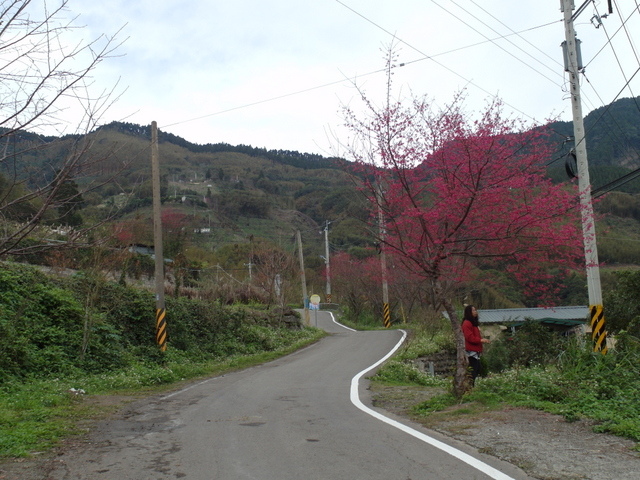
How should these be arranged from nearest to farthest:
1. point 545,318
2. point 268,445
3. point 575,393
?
point 268,445 → point 575,393 → point 545,318

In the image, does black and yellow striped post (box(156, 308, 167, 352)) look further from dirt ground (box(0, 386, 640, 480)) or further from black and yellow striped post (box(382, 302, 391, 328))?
black and yellow striped post (box(382, 302, 391, 328))

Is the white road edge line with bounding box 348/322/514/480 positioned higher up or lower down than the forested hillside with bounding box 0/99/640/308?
lower down

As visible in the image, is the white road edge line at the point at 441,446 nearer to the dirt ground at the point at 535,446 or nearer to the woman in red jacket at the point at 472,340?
the dirt ground at the point at 535,446

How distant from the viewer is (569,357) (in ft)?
34.1

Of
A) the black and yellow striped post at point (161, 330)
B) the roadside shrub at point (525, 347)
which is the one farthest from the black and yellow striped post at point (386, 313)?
the black and yellow striped post at point (161, 330)

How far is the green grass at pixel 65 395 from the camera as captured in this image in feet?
23.6

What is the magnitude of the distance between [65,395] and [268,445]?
Result: 636cm

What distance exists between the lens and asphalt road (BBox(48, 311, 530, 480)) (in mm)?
5480

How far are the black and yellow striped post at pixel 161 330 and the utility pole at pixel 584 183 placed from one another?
43.0 feet

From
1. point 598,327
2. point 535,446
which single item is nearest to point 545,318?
point 598,327

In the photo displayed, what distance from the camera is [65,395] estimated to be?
1139 centimetres

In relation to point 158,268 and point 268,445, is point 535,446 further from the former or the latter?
point 158,268

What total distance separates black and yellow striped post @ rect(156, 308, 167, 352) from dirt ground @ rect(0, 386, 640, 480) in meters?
11.6

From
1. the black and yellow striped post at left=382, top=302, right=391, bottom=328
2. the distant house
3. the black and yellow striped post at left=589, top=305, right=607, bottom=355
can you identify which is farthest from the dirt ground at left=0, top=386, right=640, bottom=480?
the black and yellow striped post at left=382, top=302, right=391, bottom=328
